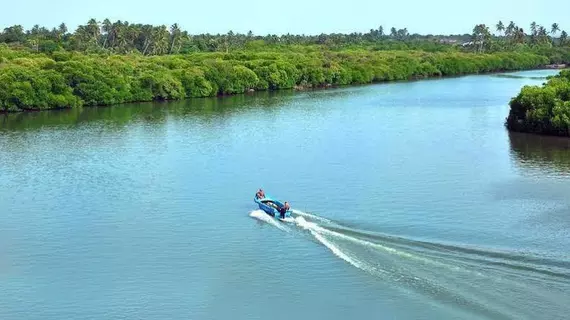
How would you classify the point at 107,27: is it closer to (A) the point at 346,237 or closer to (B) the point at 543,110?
(B) the point at 543,110

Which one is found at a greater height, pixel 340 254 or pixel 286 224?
pixel 286 224

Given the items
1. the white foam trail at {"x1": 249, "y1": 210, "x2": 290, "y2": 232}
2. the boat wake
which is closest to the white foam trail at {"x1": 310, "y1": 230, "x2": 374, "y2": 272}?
the boat wake

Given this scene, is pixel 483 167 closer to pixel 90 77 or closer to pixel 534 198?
pixel 534 198

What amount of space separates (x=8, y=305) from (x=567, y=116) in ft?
154

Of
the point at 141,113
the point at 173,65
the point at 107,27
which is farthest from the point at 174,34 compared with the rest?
the point at 141,113

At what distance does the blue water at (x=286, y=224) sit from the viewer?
2777 centimetres

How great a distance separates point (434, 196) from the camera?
41188mm

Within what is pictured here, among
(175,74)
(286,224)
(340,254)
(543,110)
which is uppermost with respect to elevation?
(175,74)

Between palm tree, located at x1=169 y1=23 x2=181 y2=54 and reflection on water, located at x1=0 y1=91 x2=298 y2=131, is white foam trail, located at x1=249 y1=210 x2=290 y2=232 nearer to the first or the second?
reflection on water, located at x1=0 y1=91 x2=298 y2=131

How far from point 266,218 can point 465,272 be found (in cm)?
1251

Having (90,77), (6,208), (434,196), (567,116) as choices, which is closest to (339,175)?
(434,196)

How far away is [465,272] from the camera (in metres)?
28.8

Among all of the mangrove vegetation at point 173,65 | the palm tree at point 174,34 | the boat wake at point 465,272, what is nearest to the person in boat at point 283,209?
the boat wake at point 465,272

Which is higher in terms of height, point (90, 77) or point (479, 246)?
point (90, 77)
